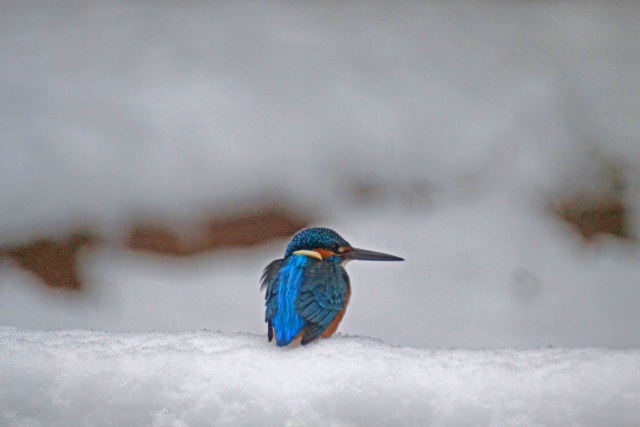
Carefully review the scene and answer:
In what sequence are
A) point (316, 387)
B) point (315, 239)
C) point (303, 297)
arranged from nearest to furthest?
point (316, 387) → point (303, 297) → point (315, 239)

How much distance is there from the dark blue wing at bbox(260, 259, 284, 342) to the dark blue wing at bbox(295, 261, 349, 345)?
0.05 meters

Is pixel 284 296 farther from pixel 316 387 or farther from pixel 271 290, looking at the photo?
pixel 316 387

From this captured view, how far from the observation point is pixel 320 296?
1112 mm

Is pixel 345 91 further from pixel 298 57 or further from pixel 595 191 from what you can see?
pixel 595 191

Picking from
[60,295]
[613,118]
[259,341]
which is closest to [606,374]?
[259,341]

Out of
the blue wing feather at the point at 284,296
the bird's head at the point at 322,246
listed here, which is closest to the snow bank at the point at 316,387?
the blue wing feather at the point at 284,296

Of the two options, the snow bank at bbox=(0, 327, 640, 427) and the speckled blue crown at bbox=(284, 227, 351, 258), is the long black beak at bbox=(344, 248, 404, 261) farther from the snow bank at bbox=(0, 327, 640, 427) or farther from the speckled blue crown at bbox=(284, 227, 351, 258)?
the snow bank at bbox=(0, 327, 640, 427)

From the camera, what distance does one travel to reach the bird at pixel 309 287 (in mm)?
1061

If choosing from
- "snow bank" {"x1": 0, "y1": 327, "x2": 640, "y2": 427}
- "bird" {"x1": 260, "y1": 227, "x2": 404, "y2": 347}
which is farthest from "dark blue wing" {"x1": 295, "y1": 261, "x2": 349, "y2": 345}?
"snow bank" {"x1": 0, "y1": 327, "x2": 640, "y2": 427}

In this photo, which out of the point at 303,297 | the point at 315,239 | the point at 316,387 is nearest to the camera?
the point at 316,387

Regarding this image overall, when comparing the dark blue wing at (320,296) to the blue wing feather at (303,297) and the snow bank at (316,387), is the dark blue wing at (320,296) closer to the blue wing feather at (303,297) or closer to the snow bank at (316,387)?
the blue wing feather at (303,297)

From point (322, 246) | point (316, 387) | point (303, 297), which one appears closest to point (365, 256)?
point (322, 246)

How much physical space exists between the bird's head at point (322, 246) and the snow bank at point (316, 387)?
0.32 metres

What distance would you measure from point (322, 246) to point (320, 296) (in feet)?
0.44
